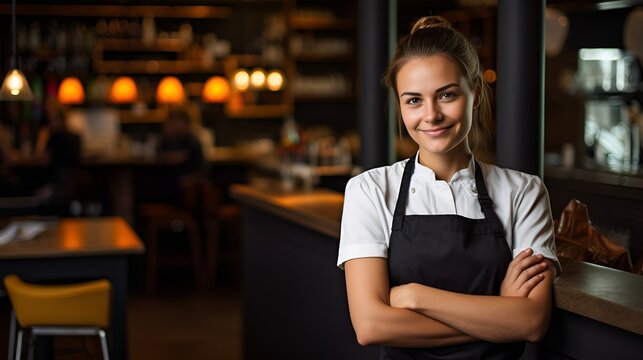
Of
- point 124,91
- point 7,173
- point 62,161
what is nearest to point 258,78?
point 124,91

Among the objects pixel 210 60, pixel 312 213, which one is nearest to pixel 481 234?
pixel 312 213

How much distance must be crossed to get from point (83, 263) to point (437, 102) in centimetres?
316

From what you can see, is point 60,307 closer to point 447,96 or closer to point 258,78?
point 447,96

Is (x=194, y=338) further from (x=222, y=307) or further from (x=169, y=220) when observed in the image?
(x=169, y=220)

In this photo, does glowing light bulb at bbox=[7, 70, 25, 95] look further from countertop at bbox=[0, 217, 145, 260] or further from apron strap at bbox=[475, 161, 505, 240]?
apron strap at bbox=[475, 161, 505, 240]

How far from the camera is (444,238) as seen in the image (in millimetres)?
2488

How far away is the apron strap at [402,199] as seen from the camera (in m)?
2.53

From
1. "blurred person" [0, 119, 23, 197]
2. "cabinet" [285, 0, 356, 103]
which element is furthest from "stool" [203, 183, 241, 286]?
"cabinet" [285, 0, 356, 103]

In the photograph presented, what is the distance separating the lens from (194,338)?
23.5 ft

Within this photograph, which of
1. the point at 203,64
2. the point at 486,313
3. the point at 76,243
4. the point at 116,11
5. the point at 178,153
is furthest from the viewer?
the point at 203,64

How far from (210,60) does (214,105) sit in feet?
2.18

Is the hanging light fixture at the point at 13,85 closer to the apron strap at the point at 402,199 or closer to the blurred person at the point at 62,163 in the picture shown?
the apron strap at the point at 402,199

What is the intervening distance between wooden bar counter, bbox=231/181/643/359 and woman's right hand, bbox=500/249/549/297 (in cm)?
15

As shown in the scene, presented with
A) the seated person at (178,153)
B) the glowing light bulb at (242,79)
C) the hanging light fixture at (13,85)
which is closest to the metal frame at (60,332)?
the hanging light fixture at (13,85)
